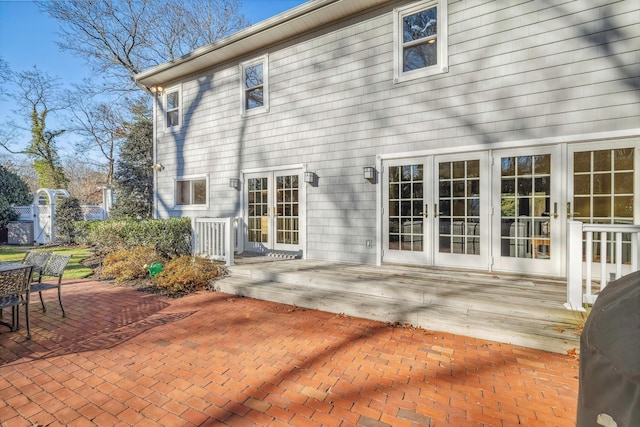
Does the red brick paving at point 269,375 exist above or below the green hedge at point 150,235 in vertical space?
below

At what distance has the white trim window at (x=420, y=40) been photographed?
533cm

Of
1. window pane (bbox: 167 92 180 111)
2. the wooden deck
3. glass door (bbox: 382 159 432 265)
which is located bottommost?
the wooden deck

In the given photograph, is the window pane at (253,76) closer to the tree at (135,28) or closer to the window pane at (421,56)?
the window pane at (421,56)

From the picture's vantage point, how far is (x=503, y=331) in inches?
129

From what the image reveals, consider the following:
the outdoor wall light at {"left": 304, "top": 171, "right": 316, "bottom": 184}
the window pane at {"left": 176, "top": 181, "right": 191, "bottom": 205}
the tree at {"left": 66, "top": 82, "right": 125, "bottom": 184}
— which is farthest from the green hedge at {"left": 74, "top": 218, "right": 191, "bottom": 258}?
the tree at {"left": 66, "top": 82, "right": 125, "bottom": 184}

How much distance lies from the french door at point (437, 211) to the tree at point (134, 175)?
1108 centimetres

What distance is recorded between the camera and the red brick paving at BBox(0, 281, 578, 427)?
2162mm

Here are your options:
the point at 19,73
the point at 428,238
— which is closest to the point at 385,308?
the point at 428,238

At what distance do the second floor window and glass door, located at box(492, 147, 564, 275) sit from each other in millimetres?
8543

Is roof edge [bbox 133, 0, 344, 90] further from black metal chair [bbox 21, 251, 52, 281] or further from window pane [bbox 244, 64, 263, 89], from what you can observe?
black metal chair [bbox 21, 251, 52, 281]

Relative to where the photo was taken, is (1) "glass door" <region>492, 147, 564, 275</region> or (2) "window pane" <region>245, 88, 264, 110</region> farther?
(2) "window pane" <region>245, 88, 264, 110</region>

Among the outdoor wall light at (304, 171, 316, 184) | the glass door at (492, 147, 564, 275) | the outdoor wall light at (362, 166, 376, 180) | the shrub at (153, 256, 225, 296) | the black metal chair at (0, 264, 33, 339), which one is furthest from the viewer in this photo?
the outdoor wall light at (304, 171, 316, 184)

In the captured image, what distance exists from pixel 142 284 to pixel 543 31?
8.07m

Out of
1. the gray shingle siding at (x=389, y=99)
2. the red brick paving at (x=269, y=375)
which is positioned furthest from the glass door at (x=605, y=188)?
the red brick paving at (x=269, y=375)
